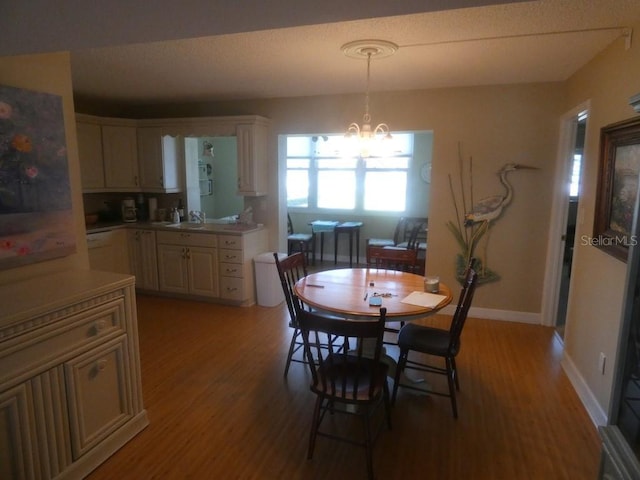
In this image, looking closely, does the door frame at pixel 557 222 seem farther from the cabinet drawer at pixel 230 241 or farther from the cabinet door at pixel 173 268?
the cabinet door at pixel 173 268

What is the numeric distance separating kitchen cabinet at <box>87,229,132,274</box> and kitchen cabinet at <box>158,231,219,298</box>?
1.54 ft

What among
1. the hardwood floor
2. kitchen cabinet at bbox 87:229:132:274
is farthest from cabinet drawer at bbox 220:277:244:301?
kitchen cabinet at bbox 87:229:132:274

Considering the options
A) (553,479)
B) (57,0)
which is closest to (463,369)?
(553,479)

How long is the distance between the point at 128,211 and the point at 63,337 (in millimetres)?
3479

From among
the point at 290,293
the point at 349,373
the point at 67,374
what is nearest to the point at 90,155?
the point at 290,293

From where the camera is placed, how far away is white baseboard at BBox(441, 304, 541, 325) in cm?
404

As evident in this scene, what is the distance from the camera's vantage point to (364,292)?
2.71 m

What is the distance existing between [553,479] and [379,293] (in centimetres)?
133

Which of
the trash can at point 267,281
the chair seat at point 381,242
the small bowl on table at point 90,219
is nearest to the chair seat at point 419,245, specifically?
the chair seat at point 381,242

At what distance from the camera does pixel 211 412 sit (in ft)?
8.25

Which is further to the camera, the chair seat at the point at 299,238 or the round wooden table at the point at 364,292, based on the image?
the chair seat at the point at 299,238

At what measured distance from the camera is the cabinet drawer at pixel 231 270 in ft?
14.4

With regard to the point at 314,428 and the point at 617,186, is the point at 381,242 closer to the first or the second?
the point at 617,186

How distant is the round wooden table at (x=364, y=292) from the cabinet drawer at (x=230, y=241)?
59.0 inches
